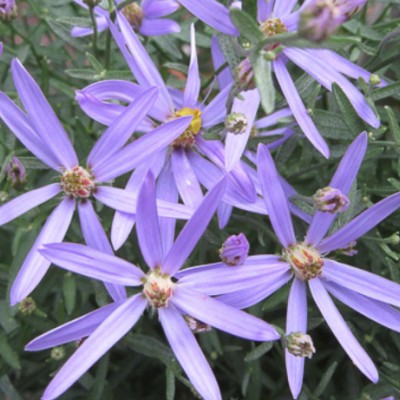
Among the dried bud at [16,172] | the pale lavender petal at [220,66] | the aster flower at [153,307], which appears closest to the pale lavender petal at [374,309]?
the aster flower at [153,307]

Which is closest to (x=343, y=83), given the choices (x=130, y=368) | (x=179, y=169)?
(x=179, y=169)

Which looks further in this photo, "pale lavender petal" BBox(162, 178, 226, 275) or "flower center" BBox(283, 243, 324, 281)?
"flower center" BBox(283, 243, 324, 281)

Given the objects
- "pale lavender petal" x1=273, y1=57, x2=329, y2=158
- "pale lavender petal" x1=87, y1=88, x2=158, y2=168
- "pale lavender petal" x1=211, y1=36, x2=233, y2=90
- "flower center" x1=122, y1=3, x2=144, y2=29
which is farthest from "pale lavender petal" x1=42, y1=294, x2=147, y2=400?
"flower center" x1=122, y1=3, x2=144, y2=29

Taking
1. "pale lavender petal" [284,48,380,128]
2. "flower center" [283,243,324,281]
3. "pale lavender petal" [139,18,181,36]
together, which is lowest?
"flower center" [283,243,324,281]

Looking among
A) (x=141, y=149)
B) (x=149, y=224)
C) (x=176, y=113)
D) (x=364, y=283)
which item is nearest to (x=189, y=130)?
(x=176, y=113)

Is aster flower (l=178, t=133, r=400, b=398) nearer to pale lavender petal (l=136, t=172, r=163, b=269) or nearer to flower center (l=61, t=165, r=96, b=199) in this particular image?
pale lavender petal (l=136, t=172, r=163, b=269)

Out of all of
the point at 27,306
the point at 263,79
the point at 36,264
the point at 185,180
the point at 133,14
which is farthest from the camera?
the point at 133,14

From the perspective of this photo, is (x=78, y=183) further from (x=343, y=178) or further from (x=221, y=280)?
(x=343, y=178)

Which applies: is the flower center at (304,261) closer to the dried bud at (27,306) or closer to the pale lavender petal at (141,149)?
the pale lavender petal at (141,149)

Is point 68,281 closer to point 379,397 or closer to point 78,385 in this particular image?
point 78,385
